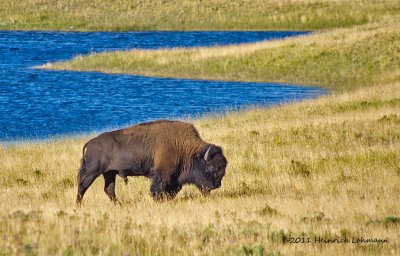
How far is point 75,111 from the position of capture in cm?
3766

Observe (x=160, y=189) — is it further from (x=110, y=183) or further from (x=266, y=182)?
(x=266, y=182)

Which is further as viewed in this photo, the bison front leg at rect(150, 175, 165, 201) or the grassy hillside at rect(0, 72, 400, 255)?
the bison front leg at rect(150, 175, 165, 201)

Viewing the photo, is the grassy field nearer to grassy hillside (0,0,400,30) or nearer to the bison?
the bison

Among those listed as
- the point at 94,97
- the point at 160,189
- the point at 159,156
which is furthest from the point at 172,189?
the point at 94,97

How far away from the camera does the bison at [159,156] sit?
1436 centimetres

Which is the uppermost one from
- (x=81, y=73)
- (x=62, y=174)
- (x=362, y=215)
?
(x=362, y=215)

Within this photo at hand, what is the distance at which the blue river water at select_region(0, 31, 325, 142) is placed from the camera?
33875 millimetres

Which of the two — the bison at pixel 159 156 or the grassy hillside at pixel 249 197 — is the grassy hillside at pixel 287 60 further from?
the bison at pixel 159 156

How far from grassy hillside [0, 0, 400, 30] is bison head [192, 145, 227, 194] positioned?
201 feet

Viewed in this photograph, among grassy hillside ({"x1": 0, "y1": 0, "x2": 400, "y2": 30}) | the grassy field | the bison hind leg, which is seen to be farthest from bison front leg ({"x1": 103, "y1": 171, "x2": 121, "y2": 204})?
grassy hillside ({"x1": 0, "y1": 0, "x2": 400, "y2": 30})

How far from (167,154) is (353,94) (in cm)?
2078

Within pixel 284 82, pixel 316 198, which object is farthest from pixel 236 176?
pixel 284 82

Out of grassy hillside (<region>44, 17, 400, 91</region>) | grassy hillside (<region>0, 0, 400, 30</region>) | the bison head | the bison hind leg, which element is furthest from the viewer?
grassy hillside (<region>0, 0, 400, 30</region>)

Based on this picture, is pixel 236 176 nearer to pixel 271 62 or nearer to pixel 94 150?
pixel 94 150
